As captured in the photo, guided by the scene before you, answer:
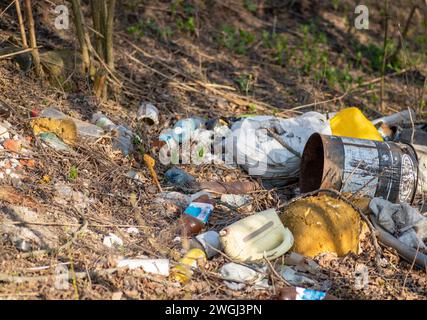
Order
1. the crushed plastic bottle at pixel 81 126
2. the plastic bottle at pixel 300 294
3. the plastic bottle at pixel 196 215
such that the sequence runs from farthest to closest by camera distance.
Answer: the crushed plastic bottle at pixel 81 126
the plastic bottle at pixel 196 215
the plastic bottle at pixel 300 294

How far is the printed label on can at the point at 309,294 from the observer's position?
3072 mm

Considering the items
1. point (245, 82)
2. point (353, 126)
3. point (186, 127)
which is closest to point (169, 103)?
point (186, 127)

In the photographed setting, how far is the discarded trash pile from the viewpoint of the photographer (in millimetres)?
3377

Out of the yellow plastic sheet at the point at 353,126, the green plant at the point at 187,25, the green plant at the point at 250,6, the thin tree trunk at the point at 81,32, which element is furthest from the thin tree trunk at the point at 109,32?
the green plant at the point at 250,6

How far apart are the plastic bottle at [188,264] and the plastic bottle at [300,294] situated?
437mm

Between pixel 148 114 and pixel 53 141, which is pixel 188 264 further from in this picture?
pixel 148 114

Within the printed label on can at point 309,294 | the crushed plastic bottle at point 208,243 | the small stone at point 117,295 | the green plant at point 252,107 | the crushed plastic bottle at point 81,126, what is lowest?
the printed label on can at point 309,294

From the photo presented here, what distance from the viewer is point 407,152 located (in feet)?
14.0

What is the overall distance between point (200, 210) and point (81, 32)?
5.95 feet

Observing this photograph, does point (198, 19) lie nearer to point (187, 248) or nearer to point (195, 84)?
point (195, 84)

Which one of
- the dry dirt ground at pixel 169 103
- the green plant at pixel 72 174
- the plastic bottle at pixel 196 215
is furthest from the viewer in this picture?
→ the green plant at pixel 72 174

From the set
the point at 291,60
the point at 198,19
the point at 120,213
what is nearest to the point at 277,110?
the point at 291,60

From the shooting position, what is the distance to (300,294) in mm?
3074

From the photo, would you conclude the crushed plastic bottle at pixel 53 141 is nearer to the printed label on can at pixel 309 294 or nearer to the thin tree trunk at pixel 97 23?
the thin tree trunk at pixel 97 23
